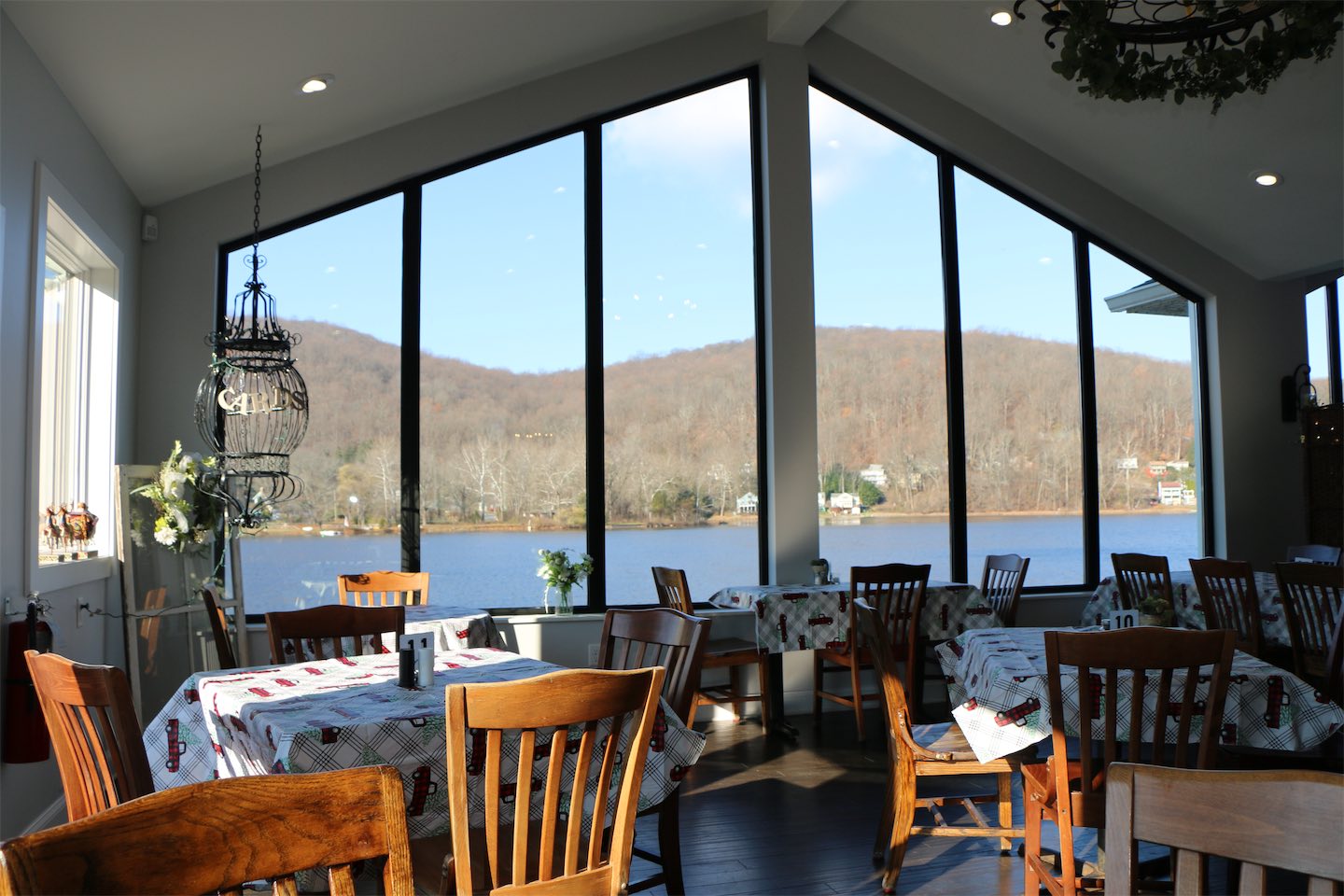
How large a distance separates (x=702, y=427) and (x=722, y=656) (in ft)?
5.34

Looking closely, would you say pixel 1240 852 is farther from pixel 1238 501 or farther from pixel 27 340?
pixel 1238 501

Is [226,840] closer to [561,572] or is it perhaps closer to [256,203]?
[561,572]

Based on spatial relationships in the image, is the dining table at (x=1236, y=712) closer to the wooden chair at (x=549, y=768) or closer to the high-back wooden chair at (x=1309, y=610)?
the wooden chair at (x=549, y=768)

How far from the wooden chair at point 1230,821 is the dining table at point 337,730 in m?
1.40

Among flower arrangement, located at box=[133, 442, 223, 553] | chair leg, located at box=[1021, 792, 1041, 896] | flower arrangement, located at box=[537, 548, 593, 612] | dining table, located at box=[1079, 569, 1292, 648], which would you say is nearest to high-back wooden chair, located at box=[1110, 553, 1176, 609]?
dining table, located at box=[1079, 569, 1292, 648]

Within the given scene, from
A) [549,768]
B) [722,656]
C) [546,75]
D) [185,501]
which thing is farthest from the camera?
[546,75]

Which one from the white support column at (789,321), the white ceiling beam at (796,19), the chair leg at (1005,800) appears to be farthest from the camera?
the white support column at (789,321)

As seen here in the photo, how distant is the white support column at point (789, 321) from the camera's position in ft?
21.0

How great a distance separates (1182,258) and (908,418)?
242cm

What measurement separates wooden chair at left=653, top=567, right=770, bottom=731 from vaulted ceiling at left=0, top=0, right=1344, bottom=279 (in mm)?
3038

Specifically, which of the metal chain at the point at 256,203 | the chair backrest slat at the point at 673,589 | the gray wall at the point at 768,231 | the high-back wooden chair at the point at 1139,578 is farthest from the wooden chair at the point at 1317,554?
the metal chain at the point at 256,203

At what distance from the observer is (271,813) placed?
3.79 ft

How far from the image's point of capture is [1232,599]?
5.30m

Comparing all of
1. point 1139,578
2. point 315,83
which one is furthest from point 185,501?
point 1139,578
